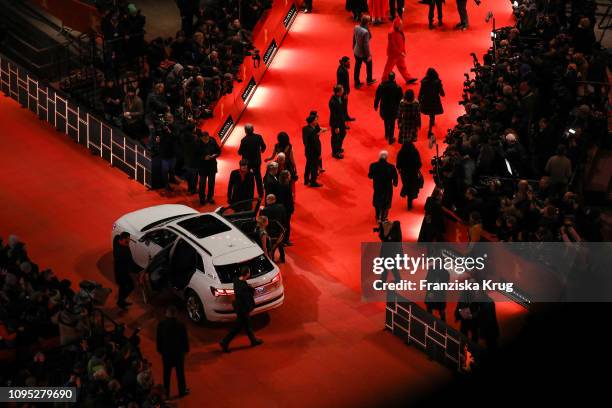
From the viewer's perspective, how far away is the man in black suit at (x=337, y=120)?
24.0 metres

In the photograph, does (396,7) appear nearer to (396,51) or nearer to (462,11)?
(462,11)

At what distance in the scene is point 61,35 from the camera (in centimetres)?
2823

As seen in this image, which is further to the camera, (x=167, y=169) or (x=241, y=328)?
(x=167, y=169)

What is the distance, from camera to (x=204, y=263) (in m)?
18.8

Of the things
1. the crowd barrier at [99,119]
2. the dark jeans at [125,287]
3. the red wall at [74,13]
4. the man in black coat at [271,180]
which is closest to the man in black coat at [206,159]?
the crowd barrier at [99,119]

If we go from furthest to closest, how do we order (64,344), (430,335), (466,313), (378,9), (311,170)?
(378,9), (311,170), (430,335), (466,313), (64,344)

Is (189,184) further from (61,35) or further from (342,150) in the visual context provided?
(61,35)

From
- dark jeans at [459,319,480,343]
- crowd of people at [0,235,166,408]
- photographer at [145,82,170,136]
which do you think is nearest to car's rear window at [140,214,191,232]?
crowd of people at [0,235,166,408]

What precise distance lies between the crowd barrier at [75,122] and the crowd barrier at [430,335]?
22.3 feet

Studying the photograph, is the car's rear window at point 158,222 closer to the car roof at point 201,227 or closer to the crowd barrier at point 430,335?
the car roof at point 201,227

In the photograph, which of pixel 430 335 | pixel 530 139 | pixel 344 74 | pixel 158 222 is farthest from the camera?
pixel 344 74

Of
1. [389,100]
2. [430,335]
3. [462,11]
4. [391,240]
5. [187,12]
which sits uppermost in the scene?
[462,11]

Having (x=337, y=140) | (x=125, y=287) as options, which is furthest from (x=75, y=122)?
(x=125, y=287)

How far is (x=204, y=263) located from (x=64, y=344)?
2.71 metres
